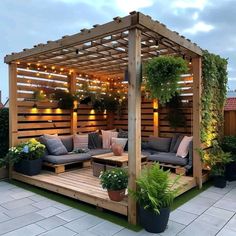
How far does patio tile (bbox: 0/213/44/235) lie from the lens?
3.32m

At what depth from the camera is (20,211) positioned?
392 cm

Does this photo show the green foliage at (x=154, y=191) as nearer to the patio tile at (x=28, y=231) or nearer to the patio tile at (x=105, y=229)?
the patio tile at (x=105, y=229)

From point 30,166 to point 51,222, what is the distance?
2.17 metres

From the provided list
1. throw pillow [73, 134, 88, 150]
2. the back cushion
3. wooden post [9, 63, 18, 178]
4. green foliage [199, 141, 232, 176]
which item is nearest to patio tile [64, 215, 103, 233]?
green foliage [199, 141, 232, 176]

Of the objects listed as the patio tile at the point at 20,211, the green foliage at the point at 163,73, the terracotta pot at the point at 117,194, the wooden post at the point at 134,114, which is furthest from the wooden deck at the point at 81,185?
the green foliage at the point at 163,73

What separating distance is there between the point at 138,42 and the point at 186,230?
2653mm

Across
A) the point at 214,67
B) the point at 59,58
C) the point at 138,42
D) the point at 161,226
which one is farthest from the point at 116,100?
the point at 161,226

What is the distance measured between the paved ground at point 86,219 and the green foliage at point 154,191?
0.38 meters

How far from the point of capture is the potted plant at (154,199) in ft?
10.4

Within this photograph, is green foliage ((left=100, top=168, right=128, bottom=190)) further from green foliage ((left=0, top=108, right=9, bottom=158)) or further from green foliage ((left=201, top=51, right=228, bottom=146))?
green foliage ((left=0, top=108, right=9, bottom=158))

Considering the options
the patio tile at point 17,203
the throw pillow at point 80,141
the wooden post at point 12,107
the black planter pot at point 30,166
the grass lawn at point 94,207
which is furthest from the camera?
the throw pillow at point 80,141

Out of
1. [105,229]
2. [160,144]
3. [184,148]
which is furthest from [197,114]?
[105,229]

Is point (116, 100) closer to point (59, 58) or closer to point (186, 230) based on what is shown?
point (59, 58)

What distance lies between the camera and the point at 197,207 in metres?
4.07
